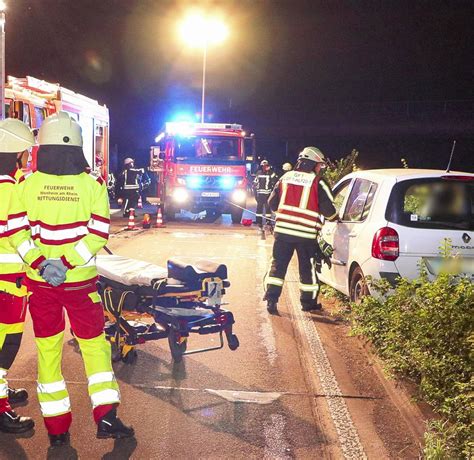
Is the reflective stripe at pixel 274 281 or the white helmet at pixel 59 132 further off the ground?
the white helmet at pixel 59 132

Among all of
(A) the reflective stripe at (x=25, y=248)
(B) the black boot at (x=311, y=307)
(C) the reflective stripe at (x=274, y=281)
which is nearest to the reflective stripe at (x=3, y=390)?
(A) the reflective stripe at (x=25, y=248)

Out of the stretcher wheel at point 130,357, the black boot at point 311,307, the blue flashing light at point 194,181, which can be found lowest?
the black boot at point 311,307

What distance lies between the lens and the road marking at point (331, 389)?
4258 millimetres

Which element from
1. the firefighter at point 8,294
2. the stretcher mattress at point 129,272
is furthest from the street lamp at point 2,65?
the firefighter at point 8,294

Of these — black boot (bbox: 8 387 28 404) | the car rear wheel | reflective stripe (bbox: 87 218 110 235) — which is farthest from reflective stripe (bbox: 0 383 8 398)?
the car rear wheel

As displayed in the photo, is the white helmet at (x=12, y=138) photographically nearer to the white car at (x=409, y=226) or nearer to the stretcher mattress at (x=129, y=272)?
the stretcher mattress at (x=129, y=272)

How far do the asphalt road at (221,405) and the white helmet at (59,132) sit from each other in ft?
5.92

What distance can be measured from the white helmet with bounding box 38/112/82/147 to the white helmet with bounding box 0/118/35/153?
44cm

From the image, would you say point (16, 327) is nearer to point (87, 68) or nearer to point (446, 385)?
point (446, 385)

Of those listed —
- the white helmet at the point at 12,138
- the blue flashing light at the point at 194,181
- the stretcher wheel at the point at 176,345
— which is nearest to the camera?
the white helmet at the point at 12,138

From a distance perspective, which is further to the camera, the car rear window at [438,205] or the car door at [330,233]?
the car door at [330,233]

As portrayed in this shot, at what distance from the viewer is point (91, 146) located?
20062 millimetres

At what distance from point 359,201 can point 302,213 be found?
2.07 ft

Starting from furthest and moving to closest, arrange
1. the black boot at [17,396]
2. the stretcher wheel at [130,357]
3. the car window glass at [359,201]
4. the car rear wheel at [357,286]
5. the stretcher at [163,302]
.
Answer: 1. the car window glass at [359,201]
2. the car rear wheel at [357,286]
3. the stretcher wheel at [130,357]
4. the stretcher at [163,302]
5. the black boot at [17,396]
